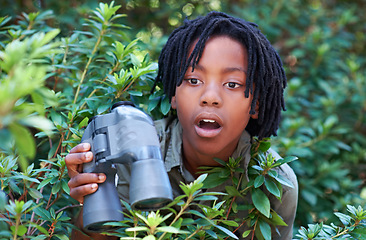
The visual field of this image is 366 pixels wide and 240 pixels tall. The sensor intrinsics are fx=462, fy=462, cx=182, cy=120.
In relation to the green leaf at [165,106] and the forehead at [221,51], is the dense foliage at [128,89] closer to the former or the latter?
the green leaf at [165,106]

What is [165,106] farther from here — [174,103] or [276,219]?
[276,219]

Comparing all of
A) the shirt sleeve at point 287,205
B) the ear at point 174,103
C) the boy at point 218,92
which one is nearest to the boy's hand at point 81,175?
the boy at point 218,92

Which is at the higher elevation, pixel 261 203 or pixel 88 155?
pixel 88 155

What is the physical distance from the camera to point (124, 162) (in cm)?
147

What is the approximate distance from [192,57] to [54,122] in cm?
62

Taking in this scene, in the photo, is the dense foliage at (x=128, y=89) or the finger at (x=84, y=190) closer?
the dense foliage at (x=128, y=89)

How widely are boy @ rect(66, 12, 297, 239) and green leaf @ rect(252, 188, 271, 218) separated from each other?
157mm

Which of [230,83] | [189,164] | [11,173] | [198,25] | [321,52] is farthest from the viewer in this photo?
[321,52]

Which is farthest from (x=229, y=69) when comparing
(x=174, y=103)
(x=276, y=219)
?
(x=276, y=219)

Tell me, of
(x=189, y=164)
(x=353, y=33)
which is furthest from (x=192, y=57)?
(x=353, y=33)

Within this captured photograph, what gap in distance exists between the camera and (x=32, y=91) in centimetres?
104

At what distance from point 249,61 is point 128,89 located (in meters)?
0.56

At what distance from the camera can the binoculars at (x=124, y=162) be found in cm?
137

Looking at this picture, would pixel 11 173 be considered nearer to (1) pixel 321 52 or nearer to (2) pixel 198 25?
(2) pixel 198 25
